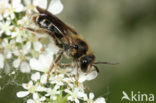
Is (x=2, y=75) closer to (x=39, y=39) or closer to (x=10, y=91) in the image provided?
(x=10, y=91)

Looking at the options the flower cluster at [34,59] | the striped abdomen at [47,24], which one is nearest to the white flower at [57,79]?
the flower cluster at [34,59]

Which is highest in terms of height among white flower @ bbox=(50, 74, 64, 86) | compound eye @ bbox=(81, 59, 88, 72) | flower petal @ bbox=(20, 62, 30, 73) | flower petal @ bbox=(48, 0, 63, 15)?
flower petal @ bbox=(48, 0, 63, 15)

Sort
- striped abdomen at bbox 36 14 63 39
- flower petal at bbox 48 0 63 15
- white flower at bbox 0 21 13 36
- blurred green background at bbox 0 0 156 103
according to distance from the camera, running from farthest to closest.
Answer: blurred green background at bbox 0 0 156 103 → flower petal at bbox 48 0 63 15 → white flower at bbox 0 21 13 36 → striped abdomen at bbox 36 14 63 39

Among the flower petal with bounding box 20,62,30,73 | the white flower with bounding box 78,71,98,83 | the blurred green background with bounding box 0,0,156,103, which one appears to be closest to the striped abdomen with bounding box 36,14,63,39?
the white flower with bounding box 78,71,98,83

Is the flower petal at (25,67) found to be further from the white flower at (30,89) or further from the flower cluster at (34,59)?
the white flower at (30,89)

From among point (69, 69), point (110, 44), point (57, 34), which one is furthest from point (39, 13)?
point (110, 44)

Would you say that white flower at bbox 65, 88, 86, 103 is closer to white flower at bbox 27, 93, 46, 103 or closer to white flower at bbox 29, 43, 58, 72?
white flower at bbox 27, 93, 46, 103

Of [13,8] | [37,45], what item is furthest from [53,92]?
[13,8]

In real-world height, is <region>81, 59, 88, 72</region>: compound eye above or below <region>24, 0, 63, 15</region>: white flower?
below
